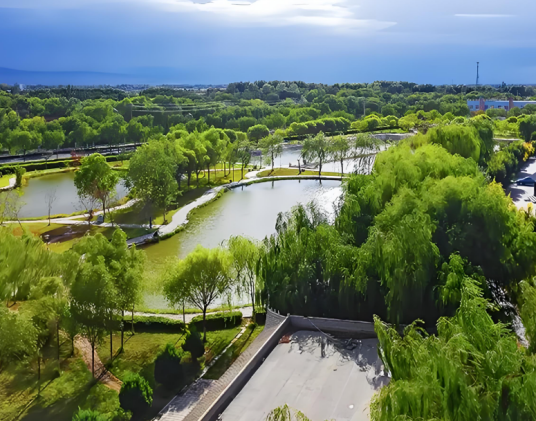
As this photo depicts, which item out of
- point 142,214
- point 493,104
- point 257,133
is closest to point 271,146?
point 257,133

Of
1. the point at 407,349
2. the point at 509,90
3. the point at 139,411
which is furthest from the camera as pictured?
the point at 509,90

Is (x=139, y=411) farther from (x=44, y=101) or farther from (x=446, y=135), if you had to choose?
(x=44, y=101)

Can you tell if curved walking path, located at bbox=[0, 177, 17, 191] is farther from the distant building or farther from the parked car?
the distant building

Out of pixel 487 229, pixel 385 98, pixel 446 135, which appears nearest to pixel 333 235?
pixel 487 229

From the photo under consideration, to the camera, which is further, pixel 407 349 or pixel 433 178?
pixel 433 178

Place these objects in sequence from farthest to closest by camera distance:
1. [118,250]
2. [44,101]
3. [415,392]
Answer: [44,101], [118,250], [415,392]

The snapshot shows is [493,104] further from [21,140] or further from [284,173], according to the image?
[21,140]

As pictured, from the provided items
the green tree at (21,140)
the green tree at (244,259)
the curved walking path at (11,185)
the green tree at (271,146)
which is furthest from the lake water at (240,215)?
the green tree at (21,140)
